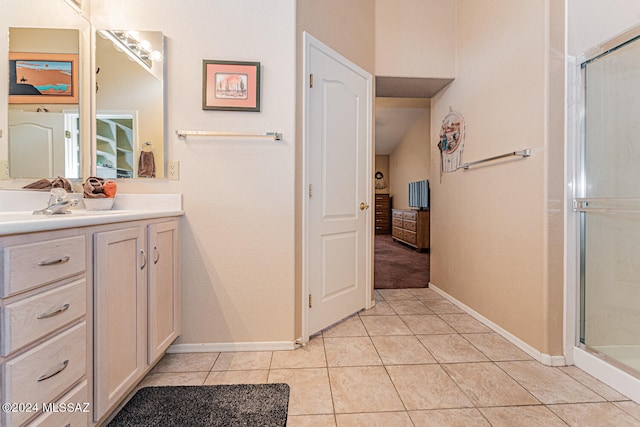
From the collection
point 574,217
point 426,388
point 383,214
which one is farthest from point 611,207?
point 383,214

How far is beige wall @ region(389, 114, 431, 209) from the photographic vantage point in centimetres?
636

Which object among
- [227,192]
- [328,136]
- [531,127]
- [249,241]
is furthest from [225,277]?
[531,127]

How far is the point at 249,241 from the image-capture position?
180cm

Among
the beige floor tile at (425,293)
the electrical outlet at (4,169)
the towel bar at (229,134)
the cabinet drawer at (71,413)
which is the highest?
the towel bar at (229,134)

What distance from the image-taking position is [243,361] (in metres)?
1.68

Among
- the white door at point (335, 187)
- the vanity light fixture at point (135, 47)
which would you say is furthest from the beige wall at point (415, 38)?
the vanity light fixture at point (135, 47)

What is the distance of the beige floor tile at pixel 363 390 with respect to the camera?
51.3 inches

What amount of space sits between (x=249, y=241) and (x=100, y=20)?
5.42 feet

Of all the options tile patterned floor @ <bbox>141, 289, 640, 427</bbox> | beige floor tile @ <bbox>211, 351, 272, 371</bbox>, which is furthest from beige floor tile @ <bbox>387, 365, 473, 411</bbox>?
beige floor tile @ <bbox>211, 351, 272, 371</bbox>

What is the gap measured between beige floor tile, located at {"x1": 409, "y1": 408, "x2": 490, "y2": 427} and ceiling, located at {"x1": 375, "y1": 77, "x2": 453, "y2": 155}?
8.44 ft

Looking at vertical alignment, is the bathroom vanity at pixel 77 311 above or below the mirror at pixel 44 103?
below

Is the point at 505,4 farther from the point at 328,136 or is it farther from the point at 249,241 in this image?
the point at 249,241

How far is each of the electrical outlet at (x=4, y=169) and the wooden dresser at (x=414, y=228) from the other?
5.45m

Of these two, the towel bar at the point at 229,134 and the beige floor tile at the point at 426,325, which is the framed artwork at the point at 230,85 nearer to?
the towel bar at the point at 229,134
